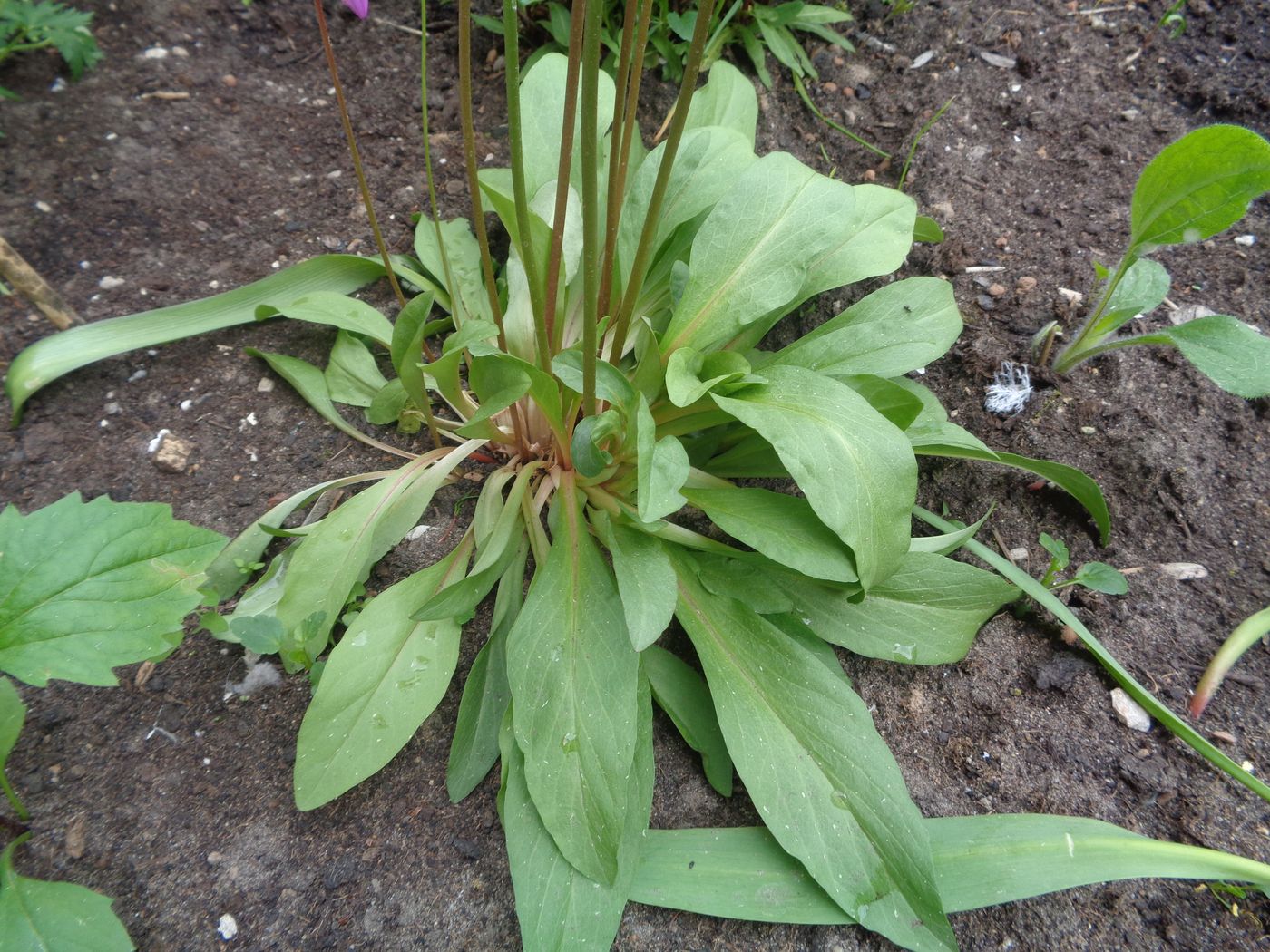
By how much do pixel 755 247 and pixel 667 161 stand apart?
38 cm

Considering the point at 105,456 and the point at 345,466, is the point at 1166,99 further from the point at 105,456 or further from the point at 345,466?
the point at 105,456

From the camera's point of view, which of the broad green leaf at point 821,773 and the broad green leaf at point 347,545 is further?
the broad green leaf at point 347,545

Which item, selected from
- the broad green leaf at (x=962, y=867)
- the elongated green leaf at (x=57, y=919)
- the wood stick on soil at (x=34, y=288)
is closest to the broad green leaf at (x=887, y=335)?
the broad green leaf at (x=962, y=867)

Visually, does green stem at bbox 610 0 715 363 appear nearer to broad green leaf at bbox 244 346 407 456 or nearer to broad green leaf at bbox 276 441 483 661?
broad green leaf at bbox 276 441 483 661

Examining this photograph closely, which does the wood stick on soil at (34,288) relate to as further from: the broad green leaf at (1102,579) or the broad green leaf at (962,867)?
the broad green leaf at (1102,579)

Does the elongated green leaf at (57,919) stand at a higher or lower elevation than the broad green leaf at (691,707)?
lower

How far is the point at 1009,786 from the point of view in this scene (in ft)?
3.94

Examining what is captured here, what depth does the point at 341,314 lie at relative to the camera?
56.5 inches

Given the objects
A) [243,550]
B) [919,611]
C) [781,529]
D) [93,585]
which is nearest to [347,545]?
[243,550]

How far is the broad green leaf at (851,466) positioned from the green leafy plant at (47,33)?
5.61 ft

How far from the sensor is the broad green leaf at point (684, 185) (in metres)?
1.40

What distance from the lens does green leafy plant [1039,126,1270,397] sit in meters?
1.21

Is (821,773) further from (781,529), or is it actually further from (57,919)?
(57,919)

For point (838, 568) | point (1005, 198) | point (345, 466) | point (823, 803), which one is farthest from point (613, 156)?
point (1005, 198)
